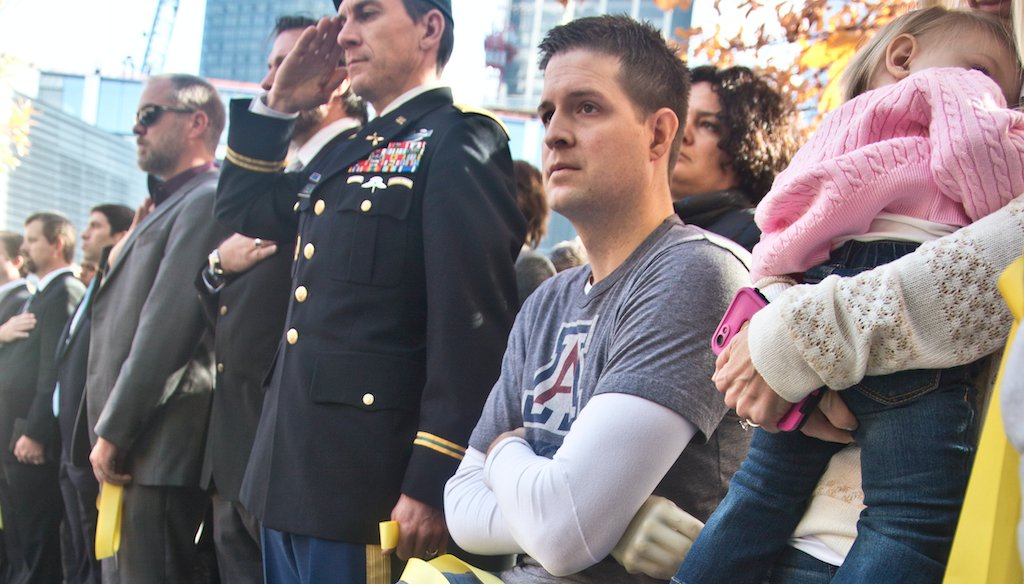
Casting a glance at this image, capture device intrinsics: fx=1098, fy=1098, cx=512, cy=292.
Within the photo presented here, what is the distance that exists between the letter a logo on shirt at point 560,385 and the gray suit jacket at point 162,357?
7.43ft

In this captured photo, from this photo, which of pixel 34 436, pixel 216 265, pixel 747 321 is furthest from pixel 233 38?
pixel 747 321

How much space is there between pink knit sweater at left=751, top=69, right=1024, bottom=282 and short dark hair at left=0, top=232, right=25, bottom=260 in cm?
788

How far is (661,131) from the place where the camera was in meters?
2.35

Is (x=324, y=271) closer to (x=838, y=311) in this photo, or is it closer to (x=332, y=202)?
(x=332, y=202)

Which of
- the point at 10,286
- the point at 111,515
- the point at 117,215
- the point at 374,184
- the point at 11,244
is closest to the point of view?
the point at 374,184

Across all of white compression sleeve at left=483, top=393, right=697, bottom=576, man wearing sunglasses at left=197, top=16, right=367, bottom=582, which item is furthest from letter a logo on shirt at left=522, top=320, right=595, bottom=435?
man wearing sunglasses at left=197, top=16, right=367, bottom=582

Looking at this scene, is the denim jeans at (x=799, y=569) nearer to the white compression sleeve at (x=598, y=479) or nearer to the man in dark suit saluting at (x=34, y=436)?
the white compression sleeve at (x=598, y=479)

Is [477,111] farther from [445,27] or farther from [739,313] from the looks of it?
[739,313]

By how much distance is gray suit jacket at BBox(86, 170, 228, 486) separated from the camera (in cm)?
402

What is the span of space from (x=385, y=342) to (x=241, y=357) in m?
1.08

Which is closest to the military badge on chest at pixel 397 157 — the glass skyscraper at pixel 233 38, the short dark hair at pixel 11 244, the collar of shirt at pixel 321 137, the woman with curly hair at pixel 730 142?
the woman with curly hair at pixel 730 142

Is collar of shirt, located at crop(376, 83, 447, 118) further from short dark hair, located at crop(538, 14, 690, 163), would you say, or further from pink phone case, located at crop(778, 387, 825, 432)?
pink phone case, located at crop(778, 387, 825, 432)

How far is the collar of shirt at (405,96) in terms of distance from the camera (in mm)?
2969

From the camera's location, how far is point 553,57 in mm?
2412
